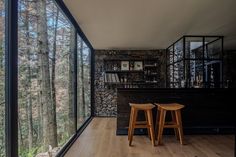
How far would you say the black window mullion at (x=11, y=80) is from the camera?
179cm

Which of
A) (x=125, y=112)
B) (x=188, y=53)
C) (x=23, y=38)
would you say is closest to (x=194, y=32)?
(x=188, y=53)

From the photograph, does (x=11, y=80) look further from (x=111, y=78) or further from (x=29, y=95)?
(x=111, y=78)

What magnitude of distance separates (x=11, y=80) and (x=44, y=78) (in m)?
1.07

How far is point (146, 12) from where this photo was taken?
12.7 feet

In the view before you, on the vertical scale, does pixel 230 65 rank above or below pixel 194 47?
below

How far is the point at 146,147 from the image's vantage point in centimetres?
397

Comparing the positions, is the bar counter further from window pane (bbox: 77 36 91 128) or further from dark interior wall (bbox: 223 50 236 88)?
dark interior wall (bbox: 223 50 236 88)

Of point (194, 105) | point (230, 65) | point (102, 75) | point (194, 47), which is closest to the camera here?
point (194, 105)

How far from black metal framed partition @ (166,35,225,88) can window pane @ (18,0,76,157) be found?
10.0 ft

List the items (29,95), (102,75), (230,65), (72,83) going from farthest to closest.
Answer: (230,65) < (102,75) < (72,83) < (29,95)

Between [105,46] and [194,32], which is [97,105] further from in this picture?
[194,32]

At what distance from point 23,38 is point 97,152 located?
214 cm

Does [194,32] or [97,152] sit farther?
[194,32]

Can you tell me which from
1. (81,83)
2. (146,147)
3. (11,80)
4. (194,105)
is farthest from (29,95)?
(194,105)
